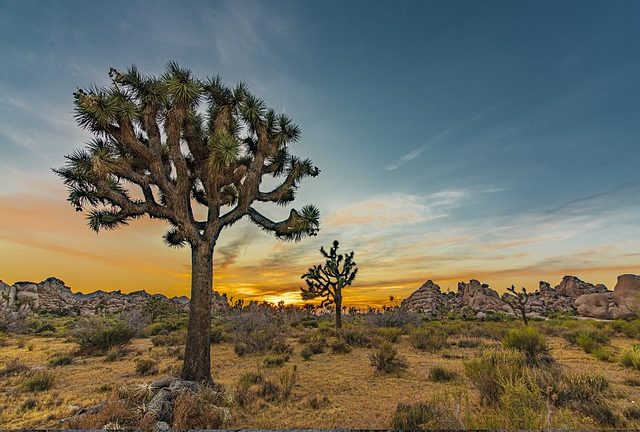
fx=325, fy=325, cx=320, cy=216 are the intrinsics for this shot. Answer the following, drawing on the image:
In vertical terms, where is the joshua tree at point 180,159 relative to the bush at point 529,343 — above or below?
above

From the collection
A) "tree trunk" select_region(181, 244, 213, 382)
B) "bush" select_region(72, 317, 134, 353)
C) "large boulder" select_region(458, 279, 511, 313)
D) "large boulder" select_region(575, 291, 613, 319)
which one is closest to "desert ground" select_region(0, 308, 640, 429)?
"bush" select_region(72, 317, 134, 353)

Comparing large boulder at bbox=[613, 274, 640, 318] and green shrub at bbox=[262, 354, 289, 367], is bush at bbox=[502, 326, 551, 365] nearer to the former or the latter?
green shrub at bbox=[262, 354, 289, 367]

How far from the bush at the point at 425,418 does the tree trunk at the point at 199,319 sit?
484 centimetres

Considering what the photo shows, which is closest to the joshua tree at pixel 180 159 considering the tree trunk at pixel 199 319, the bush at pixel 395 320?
the tree trunk at pixel 199 319

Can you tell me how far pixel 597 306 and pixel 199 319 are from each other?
150 ft

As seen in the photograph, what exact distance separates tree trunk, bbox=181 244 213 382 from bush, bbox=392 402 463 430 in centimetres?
484

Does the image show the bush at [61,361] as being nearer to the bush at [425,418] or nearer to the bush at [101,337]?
the bush at [101,337]

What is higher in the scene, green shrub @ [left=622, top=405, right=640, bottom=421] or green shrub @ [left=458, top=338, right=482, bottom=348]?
green shrub @ [left=622, top=405, right=640, bottom=421]

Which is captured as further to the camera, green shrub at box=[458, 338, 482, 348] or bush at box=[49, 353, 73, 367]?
green shrub at box=[458, 338, 482, 348]

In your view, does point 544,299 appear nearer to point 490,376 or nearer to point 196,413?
point 490,376

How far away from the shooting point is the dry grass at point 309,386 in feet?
20.6

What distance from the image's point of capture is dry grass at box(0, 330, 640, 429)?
20.6 feet

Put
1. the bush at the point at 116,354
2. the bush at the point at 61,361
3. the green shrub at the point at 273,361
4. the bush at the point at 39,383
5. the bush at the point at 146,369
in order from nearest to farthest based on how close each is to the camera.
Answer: the bush at the point at 39,383 → the bush at the point at 146,369 → the green shrub at the point at 273,361 → the bush at the point at 61,361 → the bush at the point at 116,354

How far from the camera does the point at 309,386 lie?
845 cm
